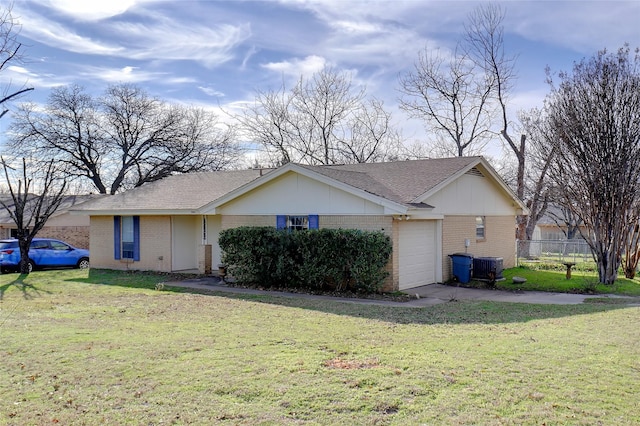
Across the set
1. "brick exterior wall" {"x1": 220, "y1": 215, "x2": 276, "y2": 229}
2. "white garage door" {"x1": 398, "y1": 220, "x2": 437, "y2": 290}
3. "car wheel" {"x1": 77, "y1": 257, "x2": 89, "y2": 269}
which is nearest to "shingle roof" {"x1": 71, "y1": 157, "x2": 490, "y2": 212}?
"white garage door" {"x1": 398, "y1": 220, "x2": 437, "y2": 290}

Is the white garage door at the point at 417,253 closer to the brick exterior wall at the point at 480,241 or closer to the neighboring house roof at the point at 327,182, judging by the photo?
the brick exterior wall at the point at 480,241

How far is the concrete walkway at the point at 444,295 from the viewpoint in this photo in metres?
13.5

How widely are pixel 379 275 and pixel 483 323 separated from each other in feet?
14.8

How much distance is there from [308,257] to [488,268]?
224 inches

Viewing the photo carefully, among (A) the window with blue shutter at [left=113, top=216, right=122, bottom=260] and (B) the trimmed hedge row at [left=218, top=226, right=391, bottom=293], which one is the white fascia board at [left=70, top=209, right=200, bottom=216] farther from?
(B) the trimmed hedge row at [left=218, top=226, right=391, bottom=293]

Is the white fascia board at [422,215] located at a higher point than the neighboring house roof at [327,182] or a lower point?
lower

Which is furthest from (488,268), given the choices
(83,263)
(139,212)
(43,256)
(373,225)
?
(43,256)

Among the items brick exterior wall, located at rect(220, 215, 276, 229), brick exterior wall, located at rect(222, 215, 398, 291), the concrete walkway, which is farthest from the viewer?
brick exterior wall, located at rect(220, 215, 276, 229)

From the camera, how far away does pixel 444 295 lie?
47.9 feet

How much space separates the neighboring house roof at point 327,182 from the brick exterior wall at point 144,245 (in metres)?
0.68

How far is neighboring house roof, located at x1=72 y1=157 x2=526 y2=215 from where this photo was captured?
1548 centimetres

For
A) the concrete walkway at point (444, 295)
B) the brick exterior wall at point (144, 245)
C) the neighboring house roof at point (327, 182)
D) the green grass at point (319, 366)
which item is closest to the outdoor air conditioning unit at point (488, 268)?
the concrete walkway at point (444, 295)

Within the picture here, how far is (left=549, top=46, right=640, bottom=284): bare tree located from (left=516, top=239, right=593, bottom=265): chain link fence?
10.0 meters

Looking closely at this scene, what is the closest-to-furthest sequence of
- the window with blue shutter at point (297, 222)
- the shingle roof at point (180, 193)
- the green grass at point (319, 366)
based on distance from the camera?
the green grass at point (319, 366) < the window with blue shutter at point (297, 222) < the shingle roof at point (180, 193)
